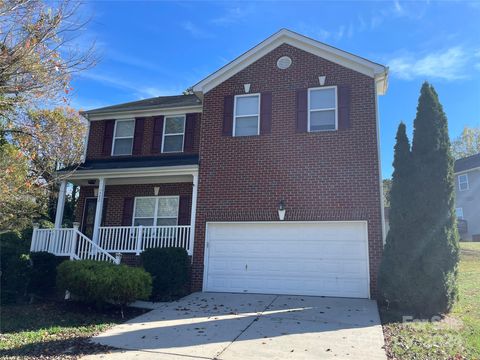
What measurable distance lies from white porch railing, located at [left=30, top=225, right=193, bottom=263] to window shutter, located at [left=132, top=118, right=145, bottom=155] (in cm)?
320

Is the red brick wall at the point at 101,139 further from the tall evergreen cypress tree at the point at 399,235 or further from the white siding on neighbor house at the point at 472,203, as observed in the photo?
the white siding on neighbor house at the point at 472,203

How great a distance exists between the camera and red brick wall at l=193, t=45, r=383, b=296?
10695 millimetres

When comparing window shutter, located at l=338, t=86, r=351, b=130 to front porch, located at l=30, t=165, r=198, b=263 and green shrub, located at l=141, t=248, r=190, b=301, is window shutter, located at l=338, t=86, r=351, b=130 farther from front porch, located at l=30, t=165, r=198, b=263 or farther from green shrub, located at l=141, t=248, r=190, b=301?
green shrub, located at l=141, t=248, r=190, b=301

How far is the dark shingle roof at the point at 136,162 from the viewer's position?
499 inches

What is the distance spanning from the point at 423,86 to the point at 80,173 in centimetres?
1059

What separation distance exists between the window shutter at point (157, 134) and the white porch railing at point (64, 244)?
13.7 feet

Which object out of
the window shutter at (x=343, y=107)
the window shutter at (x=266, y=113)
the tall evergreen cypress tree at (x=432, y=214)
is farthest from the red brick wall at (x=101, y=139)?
the tall evergreen cypress tree at (x=432, y=214)

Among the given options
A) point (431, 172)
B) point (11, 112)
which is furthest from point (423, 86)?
point (11, 112)

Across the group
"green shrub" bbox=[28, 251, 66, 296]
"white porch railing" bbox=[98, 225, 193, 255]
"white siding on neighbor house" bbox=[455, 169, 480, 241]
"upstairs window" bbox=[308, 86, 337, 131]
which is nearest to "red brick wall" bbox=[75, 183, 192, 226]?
"white porch railing" bbox=[98, 225, 193, 255]

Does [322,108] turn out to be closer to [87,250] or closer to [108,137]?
[108,137]

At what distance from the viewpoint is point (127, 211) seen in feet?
45.5

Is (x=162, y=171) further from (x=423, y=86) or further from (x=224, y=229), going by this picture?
(x=423, y=86)

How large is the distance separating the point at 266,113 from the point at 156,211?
Result: 516 cm

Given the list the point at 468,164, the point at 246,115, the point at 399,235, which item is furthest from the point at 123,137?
the point at 468,164
